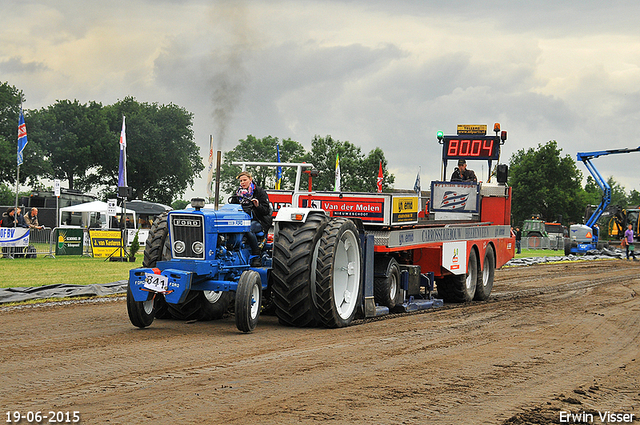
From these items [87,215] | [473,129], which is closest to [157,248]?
[473,129]

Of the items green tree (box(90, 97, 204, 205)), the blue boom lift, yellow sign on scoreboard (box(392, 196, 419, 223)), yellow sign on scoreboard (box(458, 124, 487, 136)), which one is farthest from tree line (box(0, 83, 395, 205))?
yellow sign on scoreboard (box(392, 196, 419, 223))

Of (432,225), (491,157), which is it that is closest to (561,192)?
(491,157)

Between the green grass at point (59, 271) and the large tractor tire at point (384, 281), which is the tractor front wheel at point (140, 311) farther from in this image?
the green grass at point (59, 271)

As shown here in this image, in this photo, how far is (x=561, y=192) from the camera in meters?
69.4

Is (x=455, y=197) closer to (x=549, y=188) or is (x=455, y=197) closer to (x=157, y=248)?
(x=157, y=248)

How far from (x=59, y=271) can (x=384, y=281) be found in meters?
10.3

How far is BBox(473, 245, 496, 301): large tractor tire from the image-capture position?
47.7 ft

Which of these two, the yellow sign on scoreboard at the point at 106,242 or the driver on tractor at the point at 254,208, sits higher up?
the driver on tractor at the point at 254,208

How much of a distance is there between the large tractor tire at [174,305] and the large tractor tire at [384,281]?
2374 millimetres

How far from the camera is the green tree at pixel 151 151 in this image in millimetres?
66938

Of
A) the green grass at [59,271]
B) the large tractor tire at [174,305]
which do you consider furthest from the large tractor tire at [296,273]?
the green grass at [59,271]

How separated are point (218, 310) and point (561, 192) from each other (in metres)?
64.5

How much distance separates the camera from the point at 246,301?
8328 millimetres

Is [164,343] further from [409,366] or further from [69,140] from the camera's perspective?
[69,140]
